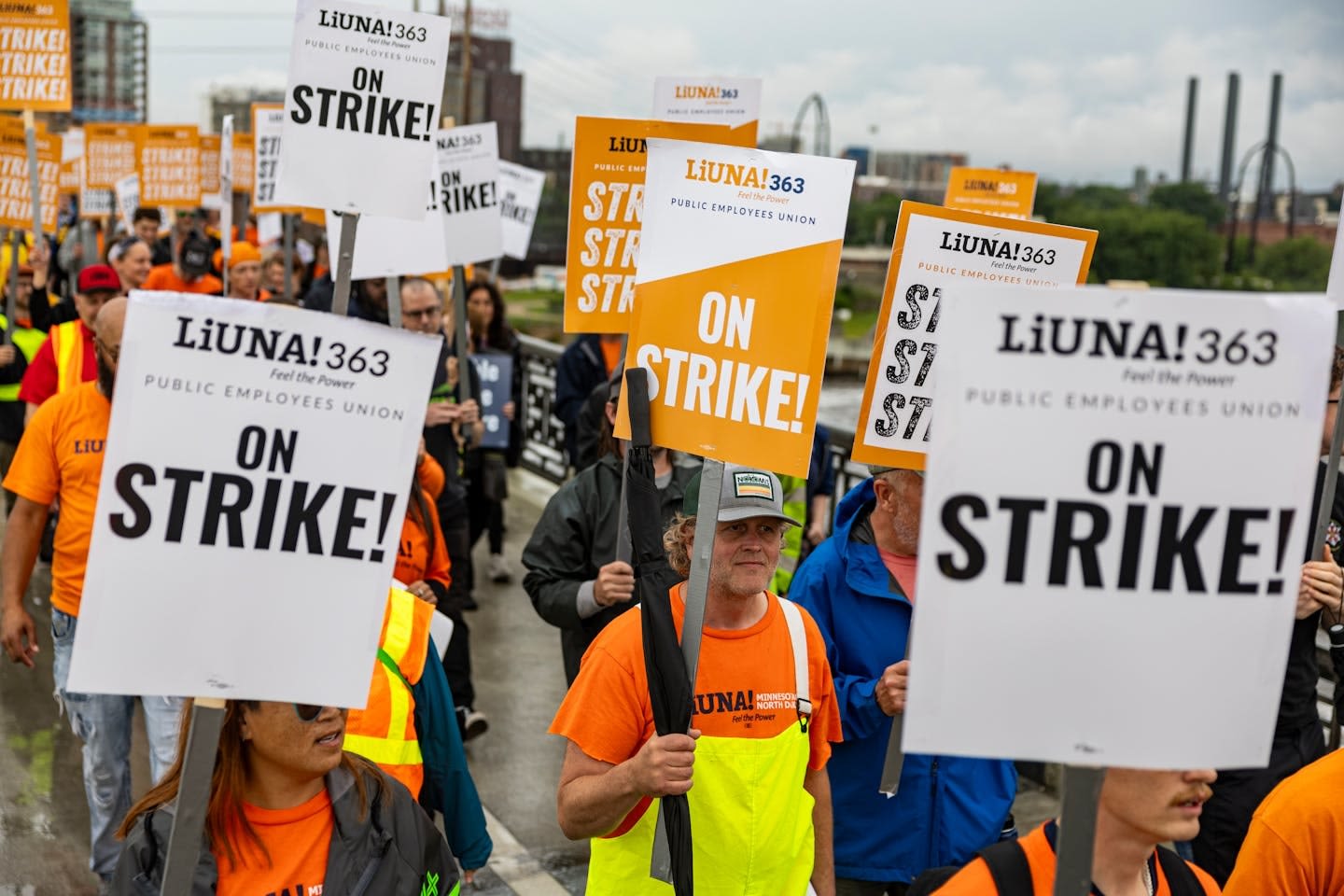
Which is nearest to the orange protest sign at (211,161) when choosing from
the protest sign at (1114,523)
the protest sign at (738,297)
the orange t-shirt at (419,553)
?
the orange t-shirt at (419,553)

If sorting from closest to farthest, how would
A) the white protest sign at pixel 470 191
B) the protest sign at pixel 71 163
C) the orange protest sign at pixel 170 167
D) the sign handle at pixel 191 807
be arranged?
the sign handle at pixel 191 807, the white protest sign at pixel 470 191, the orange protest sign at pixel 170 167, the protest sign at pixel 71 163

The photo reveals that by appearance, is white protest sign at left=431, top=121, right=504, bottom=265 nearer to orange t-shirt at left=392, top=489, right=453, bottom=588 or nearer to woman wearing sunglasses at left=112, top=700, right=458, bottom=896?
orange t-shirt at left=392, top=489, right=453, bottom=588

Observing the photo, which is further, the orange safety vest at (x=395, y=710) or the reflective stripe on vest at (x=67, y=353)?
the reflective stripe on vest at (x=67, y=353)

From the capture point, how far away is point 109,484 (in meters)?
2.41

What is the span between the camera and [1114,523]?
7.02 ft

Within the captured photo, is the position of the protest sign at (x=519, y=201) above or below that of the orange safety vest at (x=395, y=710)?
above

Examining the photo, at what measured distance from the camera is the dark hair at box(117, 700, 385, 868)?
9.41 feet

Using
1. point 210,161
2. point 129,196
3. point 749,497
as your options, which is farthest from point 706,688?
point 210,161

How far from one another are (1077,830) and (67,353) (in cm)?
598

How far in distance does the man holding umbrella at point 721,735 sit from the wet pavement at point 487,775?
2.36 m

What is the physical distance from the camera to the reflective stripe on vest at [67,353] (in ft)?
22.5

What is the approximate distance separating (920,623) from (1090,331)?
0.49 metres

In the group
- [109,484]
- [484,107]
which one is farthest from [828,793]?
[484,107]

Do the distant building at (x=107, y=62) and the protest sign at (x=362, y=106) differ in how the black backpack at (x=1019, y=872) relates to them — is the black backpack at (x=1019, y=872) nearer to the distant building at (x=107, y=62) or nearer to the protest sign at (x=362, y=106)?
the protest sign at (x=362, y=106)
